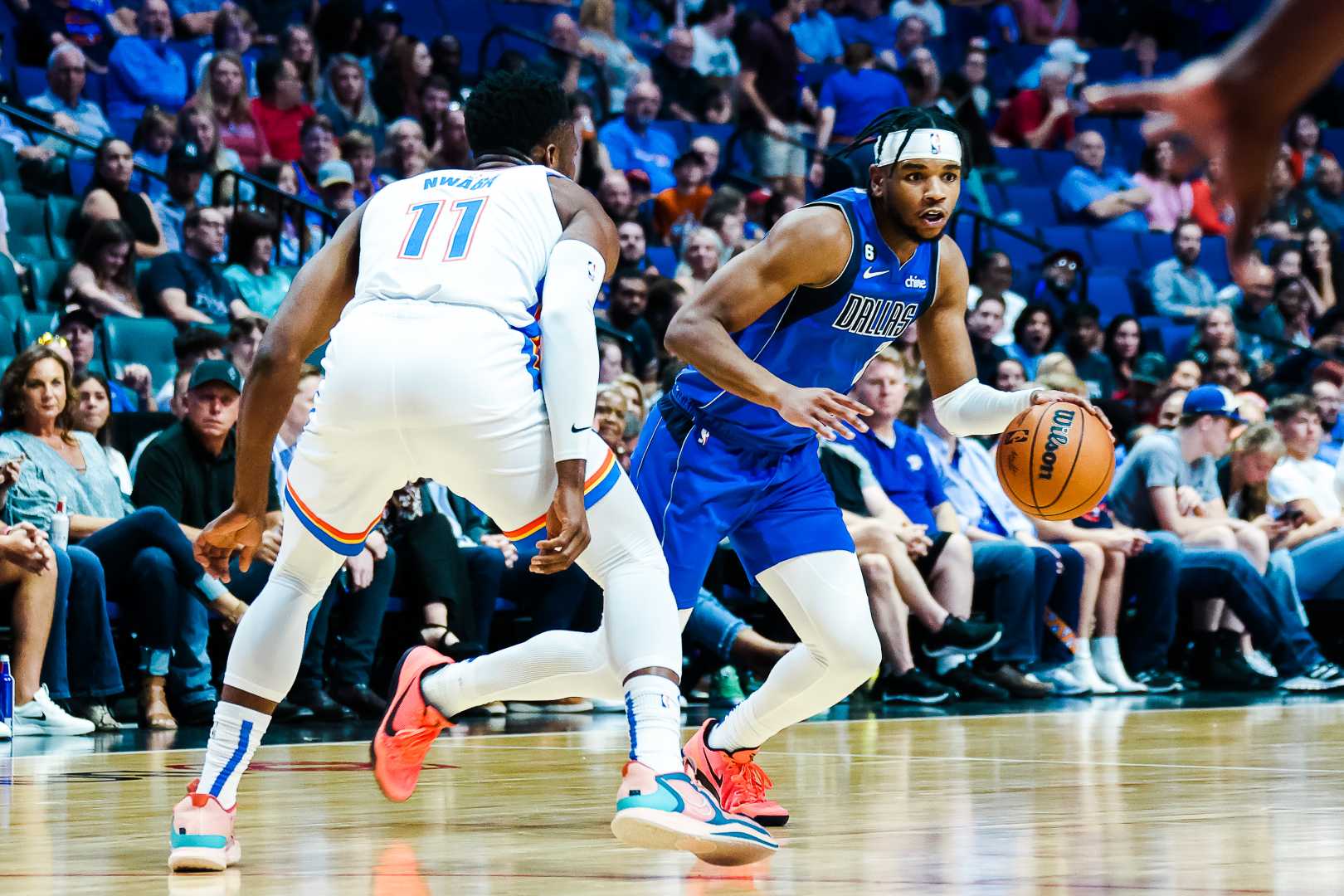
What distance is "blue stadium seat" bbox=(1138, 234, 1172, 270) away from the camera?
14516mm

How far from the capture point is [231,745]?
3.75m

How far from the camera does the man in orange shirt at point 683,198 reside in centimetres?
1234

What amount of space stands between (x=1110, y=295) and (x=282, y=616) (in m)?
10.7

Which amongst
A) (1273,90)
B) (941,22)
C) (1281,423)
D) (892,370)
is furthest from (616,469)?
(941,22)

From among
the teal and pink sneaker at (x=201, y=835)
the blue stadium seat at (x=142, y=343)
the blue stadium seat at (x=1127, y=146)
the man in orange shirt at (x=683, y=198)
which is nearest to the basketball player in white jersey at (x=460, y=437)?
the teal and pink sneaker at (x=201, y=835)

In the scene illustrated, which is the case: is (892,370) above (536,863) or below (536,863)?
above

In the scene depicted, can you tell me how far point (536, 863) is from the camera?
370cm

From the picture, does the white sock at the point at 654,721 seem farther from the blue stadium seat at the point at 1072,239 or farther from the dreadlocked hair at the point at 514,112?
the blue stadium seat at the point at 1072,239

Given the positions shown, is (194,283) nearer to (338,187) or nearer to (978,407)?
(338,187)

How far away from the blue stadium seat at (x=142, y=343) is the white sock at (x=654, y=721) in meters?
6.12

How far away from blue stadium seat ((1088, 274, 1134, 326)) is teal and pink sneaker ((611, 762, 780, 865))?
1040cm

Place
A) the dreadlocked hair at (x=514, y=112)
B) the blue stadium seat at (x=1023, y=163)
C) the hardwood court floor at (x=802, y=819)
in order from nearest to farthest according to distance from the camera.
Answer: the hardwood court floor at (x=802, y=819)
the dreadlocked hair at (x=514, y=112)
the blue stadium seat at (x=1023, y=163)

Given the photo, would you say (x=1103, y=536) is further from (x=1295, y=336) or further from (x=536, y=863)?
(x=536, y=863)

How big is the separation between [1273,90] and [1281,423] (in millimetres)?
9391
